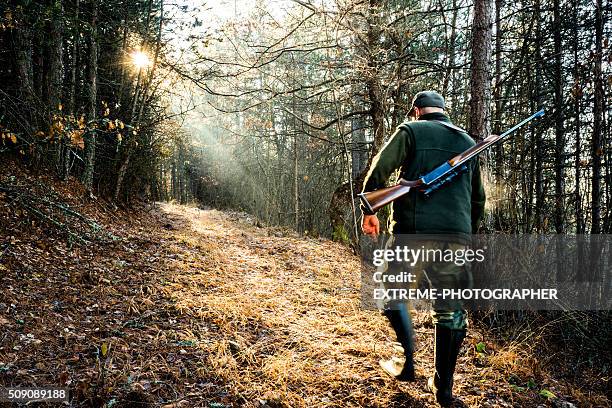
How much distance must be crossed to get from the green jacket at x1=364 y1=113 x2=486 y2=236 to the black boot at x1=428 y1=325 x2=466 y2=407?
0.72 m

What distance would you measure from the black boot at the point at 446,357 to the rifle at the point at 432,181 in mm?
994

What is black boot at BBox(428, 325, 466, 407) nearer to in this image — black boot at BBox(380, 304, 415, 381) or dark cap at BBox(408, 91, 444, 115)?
black boot at BBox(380, 304, 415, 381)

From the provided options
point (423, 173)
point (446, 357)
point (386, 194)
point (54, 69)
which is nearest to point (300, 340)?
point (446, 357)

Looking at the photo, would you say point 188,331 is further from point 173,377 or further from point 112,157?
point 112,157

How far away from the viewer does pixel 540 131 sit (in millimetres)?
5727

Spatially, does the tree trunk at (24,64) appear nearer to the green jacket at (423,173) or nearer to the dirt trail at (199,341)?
the dirt trail at (199,341)

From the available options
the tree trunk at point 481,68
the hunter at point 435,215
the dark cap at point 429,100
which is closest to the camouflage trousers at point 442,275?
the hunter at point 435,215

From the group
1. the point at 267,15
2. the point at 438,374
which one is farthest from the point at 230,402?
the point at 267,15

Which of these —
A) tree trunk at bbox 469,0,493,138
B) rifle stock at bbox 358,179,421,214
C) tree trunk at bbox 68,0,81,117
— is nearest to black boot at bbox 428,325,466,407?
rifle stock at bbox 358,179,421,214

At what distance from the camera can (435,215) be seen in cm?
282

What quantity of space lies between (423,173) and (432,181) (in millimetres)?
123

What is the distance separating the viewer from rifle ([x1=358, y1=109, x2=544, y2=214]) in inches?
110

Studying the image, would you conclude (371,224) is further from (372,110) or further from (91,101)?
(91,101)

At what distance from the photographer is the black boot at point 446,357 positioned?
274 cm
